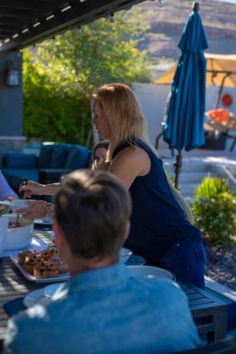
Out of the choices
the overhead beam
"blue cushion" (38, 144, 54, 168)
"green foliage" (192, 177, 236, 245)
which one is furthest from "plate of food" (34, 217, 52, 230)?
"blue cushion" (38, 144, 54, 168)

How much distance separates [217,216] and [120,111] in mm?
3257

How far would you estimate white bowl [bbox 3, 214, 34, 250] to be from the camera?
2.16 metres

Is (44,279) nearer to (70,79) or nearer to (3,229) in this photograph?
(3,229)

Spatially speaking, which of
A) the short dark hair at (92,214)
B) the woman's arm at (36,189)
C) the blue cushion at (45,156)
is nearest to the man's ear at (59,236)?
the short dark hair at (92,214)

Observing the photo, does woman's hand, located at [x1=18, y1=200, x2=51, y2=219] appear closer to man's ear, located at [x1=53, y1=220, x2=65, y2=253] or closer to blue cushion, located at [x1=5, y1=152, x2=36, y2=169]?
man's ear, located at [x1=53, y1=220, x2=65, y2=253]

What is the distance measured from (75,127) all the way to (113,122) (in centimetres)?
905

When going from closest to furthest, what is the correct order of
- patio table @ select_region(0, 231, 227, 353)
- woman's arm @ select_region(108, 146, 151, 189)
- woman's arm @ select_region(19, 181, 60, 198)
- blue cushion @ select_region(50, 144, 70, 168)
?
patio table @ select_region(0, 231, 227, 353), woman's arm @ select_region(108, 146, 151, 189), woman's arm @ select_region(19, 181, 60, 198), blue cushion @ select_region(50, 144, 70, 168)

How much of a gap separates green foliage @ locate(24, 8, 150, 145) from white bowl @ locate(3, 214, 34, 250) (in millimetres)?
8990

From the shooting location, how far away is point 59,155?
24.7 feet

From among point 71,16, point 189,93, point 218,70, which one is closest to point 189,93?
point 189,93

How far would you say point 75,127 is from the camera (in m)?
11.4

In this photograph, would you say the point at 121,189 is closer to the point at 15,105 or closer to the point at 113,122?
the point at 113,122

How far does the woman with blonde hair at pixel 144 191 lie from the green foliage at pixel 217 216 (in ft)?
10.0

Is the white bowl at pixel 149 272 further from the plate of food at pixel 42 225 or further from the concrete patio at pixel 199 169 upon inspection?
the concrete patio at pixel 199 169
